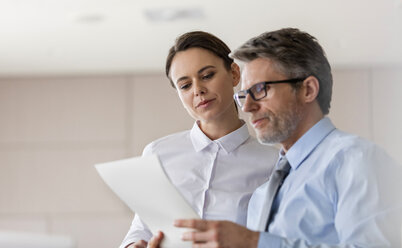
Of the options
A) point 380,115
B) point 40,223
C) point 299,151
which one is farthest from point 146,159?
point 40,223

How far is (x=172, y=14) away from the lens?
4.86 m

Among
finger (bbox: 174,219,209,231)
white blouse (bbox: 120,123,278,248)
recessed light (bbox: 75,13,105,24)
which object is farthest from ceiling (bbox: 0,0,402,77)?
finger (bbox: 174,219,209,231)

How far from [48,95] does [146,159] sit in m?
6.09

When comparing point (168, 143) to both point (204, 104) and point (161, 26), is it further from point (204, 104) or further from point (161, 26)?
point (161, 26)

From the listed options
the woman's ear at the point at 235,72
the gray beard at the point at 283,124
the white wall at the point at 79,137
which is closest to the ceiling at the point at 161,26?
the white wall at the point at 79,137

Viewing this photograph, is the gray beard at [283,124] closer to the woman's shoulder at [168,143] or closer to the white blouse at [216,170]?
the white blouse at [216,170]

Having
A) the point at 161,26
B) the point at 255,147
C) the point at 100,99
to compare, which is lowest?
the point at 255,147

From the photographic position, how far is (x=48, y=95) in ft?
23.5

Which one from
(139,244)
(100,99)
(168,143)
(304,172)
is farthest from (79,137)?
(304,172)

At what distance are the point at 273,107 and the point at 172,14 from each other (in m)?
3.44

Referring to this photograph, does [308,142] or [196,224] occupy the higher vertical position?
[308,142]

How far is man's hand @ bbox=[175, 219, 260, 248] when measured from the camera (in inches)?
50.5

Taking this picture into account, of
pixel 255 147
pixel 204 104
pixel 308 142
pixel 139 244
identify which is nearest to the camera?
pixel 308 142

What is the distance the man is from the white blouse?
152 mm
